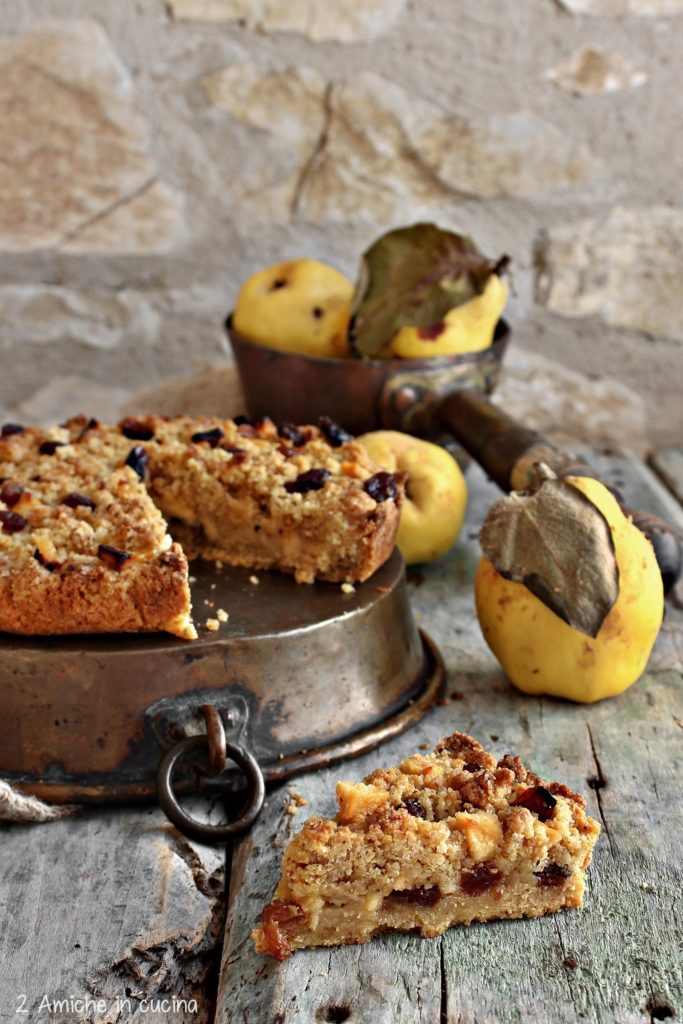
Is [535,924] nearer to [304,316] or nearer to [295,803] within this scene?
[295,803]

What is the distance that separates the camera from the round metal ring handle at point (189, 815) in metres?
1.36

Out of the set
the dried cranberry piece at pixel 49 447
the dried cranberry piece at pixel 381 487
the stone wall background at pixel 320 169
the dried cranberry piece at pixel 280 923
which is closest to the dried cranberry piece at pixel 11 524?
the dried cranberry piece at pixel 49 447

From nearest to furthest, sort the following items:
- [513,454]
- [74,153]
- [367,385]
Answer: [513,454]
[367,385]
[74,153]

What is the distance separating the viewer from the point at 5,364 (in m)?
2.79

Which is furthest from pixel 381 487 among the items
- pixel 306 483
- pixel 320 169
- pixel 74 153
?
pixel 74 153

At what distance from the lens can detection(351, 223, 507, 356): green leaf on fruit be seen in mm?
2229

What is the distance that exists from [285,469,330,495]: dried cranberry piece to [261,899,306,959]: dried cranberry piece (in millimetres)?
640

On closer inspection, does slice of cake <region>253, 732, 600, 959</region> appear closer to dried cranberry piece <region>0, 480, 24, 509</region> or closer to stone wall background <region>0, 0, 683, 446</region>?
Result: dried cranberry piece <region>0, 480, 24, 509</region>

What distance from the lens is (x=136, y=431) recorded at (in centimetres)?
186

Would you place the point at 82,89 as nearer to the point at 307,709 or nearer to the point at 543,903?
the point at 307,709

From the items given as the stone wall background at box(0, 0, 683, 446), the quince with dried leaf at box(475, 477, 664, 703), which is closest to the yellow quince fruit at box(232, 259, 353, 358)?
the stone wall background at box(0, 0, 683, 446)

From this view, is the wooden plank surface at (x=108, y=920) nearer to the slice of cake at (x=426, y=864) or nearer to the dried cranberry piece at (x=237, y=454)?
the slice of cake at (x=426, y=864)

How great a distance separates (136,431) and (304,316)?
0.62 meters

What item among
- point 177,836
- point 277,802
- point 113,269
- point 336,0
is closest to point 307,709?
point 277,802
